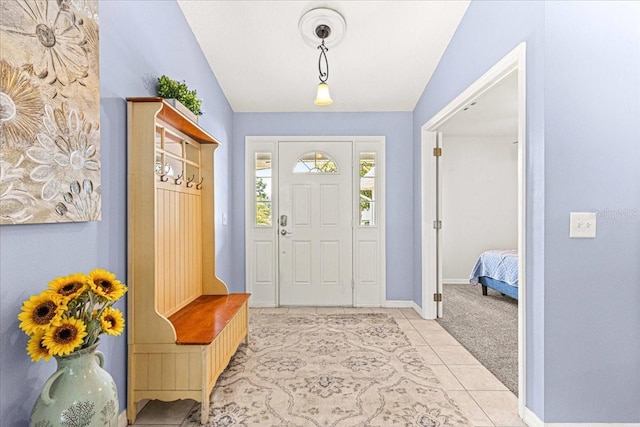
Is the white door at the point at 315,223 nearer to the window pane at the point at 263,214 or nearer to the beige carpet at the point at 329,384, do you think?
the window pane at the point at 263,214

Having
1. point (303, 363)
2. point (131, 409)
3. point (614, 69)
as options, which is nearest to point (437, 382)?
point (303, 363)

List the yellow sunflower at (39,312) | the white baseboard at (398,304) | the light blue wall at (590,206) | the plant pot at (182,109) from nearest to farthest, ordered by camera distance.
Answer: the yellow sunflower at (39,312) < the light blue wall at (590,206) < the plant pot at (182,109) < the white baseboard at (398,304)

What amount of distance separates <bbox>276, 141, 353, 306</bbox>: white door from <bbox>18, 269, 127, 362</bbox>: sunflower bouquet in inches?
116

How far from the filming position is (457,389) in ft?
7.61

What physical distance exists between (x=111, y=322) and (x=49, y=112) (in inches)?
33.2

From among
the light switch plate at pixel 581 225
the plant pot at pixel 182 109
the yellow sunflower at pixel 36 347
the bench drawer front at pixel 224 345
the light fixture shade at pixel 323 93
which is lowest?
the bench drawer front at pixel 224 345

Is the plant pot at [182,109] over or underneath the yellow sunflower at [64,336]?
over

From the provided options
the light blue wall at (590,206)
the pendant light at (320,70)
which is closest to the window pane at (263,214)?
the pendant light at (320,70)

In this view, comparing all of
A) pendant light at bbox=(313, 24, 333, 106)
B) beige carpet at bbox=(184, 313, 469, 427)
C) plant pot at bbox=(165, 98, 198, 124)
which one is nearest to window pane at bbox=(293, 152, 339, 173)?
pendant light at bbox=(313, 24, 333, 106)

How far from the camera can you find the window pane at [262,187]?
435cm

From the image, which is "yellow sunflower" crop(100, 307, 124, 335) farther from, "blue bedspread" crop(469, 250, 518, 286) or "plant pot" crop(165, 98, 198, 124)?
"blue bedspread" crop(469, 250, 518, 286)

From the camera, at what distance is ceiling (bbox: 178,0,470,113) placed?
283 centimetres

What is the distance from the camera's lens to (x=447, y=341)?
3193 millimetres

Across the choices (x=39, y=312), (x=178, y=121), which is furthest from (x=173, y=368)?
(x=178, y=121)
